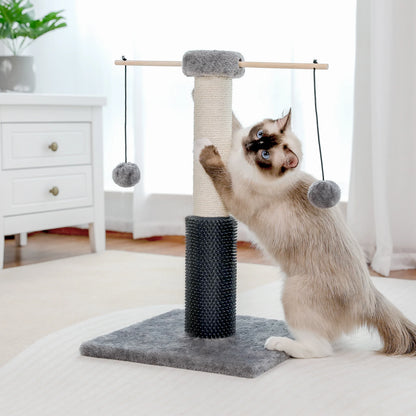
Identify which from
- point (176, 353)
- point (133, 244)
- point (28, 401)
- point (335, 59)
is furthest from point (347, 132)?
point (28, 401)

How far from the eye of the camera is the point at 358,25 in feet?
9.12

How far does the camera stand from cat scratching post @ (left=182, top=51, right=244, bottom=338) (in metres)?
1.70

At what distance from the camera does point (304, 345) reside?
1.60m

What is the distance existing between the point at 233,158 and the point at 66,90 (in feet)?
6.83

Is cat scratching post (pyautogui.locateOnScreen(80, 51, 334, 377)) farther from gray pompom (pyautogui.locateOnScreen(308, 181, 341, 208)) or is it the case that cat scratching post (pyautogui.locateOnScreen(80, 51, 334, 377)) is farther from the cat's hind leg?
gray pompom (pyautogui.locateOnScreen(308, 181, 341, 208))

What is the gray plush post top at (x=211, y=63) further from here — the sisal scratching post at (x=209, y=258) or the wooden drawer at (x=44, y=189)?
the wooden drawer at (x=44, y=189)

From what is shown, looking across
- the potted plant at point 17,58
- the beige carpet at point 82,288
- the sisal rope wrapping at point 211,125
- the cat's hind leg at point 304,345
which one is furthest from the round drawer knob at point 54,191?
the cat's hind leg at point 304,345

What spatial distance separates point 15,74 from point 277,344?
180cm

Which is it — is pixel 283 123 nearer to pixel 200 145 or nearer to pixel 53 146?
pixel 200 145

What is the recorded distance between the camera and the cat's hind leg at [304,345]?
1.60 metres

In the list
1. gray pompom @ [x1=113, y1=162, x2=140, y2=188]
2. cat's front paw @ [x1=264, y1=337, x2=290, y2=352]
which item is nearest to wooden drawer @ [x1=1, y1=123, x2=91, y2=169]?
gray pompom @ [x1=113, y1=162, x2=140, y2=188]

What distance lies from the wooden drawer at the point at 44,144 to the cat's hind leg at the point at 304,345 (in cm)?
147

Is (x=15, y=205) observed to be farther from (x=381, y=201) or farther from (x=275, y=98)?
(x=381, y=201)

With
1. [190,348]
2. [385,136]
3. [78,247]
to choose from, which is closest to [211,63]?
[190,348]
